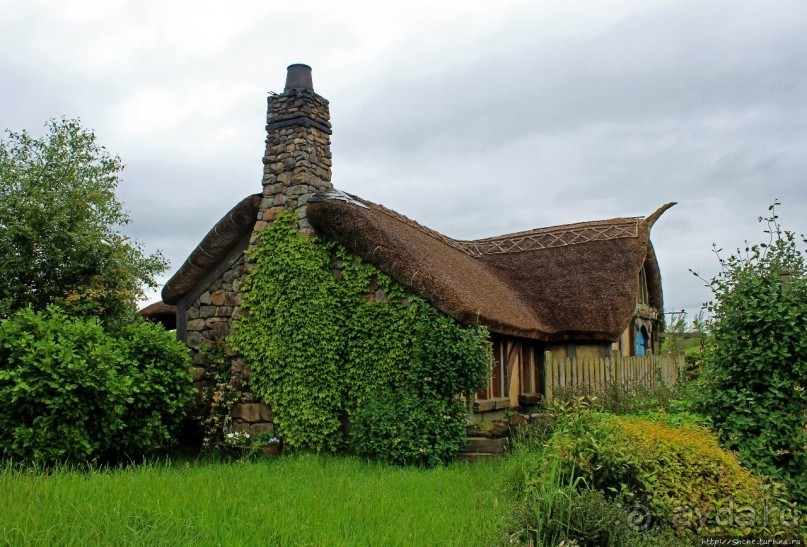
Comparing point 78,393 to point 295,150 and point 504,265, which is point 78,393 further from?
point 504,265

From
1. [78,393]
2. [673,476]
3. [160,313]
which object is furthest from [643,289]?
[78,393]

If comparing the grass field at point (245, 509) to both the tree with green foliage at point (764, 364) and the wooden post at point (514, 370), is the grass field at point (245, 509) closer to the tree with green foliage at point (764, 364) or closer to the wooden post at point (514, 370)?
the tree with green foliage at point (764, 364)

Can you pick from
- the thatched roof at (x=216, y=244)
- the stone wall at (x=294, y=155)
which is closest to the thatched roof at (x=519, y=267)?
the stone wall at (x=294, y=155)

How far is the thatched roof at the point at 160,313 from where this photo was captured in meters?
16.1

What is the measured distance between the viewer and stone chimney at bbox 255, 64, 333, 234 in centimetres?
1083

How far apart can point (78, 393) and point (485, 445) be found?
5.36m

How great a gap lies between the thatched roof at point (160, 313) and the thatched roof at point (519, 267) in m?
6.85

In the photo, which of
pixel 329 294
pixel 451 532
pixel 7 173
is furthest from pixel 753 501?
pixel 7 173

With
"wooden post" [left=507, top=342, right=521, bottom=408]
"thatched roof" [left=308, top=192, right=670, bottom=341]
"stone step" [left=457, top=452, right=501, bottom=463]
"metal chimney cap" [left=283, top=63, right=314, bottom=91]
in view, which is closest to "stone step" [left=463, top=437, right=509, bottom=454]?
"stone step" [left=457, top=452, right=501, bottom=463]

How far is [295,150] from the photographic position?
1088 centimetres

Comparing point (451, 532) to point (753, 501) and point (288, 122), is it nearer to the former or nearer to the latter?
point (753, 501)

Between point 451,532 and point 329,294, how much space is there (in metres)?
5.47

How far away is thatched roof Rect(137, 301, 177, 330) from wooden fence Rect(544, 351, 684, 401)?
936 centimetres

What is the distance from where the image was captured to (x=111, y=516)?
5156 mm
